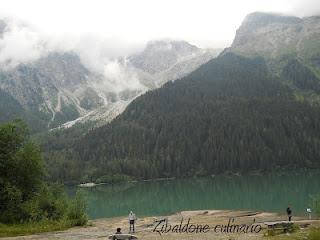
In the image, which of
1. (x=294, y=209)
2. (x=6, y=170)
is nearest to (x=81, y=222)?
(x=6, y=170)

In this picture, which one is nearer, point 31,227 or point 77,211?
point 31,227

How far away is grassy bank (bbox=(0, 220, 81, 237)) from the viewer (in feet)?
166

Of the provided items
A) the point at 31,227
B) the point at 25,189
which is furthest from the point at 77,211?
the point at 31,227

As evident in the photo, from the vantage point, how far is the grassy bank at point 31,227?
50531 mm

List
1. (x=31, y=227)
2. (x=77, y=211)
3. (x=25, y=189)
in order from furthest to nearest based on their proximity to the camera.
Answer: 1. (x=77, y=211)
2. (x=25, y=189)
3. (x=31, y=227)

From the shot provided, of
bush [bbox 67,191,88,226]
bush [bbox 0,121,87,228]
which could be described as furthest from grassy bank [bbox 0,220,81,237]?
bush [bbox 67,191,88,226]

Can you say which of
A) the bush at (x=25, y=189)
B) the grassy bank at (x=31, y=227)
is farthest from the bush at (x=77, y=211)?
the grassy bank at (x=31, y=227)

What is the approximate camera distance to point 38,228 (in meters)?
52.8

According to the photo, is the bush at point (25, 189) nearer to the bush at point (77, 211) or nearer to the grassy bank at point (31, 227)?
the bush at point (77, 211)

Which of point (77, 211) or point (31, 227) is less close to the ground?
point (77, 211)

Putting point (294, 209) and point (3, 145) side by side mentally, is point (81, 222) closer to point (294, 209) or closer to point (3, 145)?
point (3, 145)

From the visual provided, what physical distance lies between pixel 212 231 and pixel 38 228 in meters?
19.4

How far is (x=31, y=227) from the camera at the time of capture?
53.0 m

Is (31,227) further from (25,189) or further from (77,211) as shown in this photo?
(77,211)
